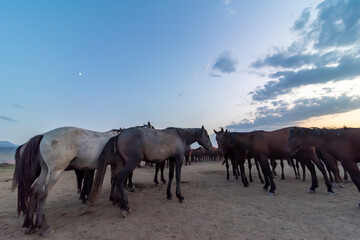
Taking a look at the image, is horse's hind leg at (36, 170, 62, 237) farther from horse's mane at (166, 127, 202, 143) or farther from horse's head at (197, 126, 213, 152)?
horse's head at (197, 126, 213, 152)

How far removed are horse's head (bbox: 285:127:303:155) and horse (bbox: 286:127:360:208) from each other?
3cm

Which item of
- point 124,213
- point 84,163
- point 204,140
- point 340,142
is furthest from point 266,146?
point 84,163

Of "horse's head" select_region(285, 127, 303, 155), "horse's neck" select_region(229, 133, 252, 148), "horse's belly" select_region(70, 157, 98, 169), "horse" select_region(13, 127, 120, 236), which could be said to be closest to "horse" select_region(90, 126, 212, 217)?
"horse's belly" select_region(70, 157, 98, 169)

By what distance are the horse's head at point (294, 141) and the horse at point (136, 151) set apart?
3910 mm

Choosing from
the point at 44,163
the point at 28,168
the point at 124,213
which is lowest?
Answer: the point at 124,213

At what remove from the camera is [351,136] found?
524cm

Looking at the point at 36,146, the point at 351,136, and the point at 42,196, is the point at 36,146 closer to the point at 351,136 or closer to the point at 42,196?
the point at 42,196

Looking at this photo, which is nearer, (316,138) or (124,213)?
(124,213)

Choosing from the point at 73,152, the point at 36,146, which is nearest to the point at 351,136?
the point at 73,152

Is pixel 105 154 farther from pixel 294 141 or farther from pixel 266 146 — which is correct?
pixel 266 146

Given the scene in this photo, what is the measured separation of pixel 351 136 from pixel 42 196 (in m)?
8.68

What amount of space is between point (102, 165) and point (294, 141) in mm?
6581

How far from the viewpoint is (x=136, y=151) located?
5203 millimetres

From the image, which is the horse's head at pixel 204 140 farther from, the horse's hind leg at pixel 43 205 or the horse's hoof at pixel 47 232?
the horse's hoof at pixel 47 232
